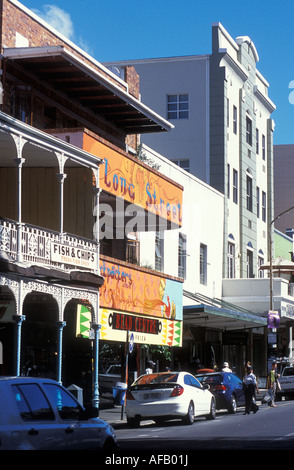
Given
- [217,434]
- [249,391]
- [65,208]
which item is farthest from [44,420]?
[249,391]

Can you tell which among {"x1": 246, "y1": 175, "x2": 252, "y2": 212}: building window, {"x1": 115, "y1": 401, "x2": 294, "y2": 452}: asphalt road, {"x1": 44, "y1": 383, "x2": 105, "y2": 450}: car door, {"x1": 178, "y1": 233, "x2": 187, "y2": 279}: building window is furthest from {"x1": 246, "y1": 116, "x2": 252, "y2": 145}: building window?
{"x1": 44, "y1": 383, "x2": 105, "y2": 450}: car door

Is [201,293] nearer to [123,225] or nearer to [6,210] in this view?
[123,225]

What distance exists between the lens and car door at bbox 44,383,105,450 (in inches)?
416

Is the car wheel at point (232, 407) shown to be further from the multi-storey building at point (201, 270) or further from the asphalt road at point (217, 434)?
the multi-storey building at point (201, 270)

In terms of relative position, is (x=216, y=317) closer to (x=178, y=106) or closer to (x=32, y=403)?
(x=178, y=106)

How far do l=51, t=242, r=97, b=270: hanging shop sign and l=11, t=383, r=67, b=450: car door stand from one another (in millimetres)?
13452

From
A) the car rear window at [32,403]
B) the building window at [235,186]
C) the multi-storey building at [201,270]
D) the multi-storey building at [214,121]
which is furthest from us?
the building window at [235,186]

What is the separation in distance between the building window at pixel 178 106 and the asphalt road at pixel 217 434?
2221 cm

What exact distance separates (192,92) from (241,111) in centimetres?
388

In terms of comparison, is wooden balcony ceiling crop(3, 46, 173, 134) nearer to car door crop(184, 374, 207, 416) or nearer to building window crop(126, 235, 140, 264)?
building window crop(126, 235, 140, 264)

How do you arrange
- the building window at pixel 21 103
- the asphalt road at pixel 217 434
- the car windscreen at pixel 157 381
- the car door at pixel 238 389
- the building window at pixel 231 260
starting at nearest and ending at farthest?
the asphalt road at pixel 217 434 → the car windscreen at pixel 157 381 → the building window at pixel 21 103 → the car door at pixel 238 389 → the building window at pixel 231 260

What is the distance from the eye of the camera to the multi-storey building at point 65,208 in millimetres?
23344

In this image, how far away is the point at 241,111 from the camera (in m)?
49.1

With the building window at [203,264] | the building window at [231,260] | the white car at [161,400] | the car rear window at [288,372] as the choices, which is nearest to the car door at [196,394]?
the white car at [161,400]
